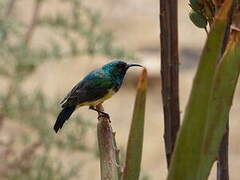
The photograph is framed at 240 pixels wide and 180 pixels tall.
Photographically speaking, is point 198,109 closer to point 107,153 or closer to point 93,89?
point 107,153

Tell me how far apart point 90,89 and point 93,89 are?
1 cm

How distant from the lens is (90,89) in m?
1.29

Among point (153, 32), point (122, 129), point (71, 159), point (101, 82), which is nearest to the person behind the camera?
point (101, 82)

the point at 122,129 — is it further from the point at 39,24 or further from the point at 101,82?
the point at 101,82

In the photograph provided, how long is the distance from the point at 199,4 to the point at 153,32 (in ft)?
26.3

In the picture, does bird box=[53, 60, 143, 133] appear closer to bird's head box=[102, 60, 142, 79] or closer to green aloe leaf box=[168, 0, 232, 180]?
bird's head box=[102, 60, 142, 79]

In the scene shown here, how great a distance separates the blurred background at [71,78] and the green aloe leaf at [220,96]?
2422 millimetres

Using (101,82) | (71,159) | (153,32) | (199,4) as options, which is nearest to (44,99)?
(71,159)

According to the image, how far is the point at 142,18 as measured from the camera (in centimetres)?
949

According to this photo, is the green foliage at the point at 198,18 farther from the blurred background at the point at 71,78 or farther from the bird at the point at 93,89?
the blurred background at the point at 71,78

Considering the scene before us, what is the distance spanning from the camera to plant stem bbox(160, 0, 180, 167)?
3.40ft

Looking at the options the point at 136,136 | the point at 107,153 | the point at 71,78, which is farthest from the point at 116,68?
the point at 71,78

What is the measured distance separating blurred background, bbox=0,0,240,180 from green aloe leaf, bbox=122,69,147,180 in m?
2.34

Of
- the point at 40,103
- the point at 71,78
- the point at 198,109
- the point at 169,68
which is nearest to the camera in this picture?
the point at 198,109
